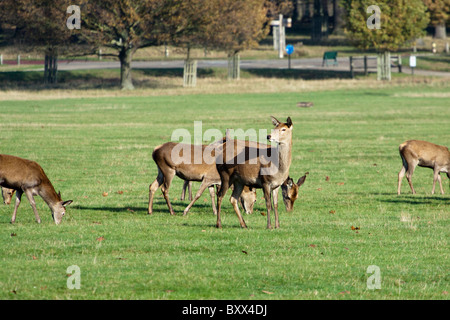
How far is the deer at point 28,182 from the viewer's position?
13.8 meters

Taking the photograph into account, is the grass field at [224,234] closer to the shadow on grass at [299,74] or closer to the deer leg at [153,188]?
the deer leg at [153,188]

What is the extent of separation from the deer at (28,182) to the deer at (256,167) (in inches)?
113

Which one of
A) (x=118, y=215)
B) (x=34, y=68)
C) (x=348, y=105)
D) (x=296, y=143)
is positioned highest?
(x=34, y=68)

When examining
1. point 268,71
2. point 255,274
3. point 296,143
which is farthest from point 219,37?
point 255,274

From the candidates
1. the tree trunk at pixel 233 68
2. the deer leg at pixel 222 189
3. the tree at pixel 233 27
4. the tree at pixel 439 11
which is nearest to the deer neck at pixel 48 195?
the deer leg at pixel 222 189

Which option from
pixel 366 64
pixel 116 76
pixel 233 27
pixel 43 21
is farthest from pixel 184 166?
pixel 366 64

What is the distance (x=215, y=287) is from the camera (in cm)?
975

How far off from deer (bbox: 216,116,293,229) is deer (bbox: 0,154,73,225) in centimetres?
286

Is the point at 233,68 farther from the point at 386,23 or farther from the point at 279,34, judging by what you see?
the point at 279,34
